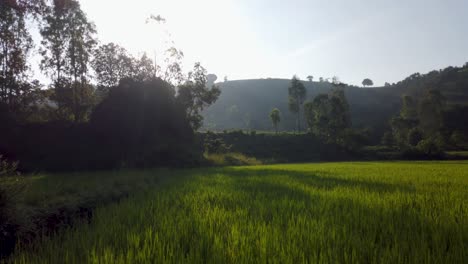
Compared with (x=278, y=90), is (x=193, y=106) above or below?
below

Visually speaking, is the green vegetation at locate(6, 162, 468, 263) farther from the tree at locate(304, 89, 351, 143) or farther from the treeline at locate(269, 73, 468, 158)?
the tree at locate(304, 89, 351, 143)

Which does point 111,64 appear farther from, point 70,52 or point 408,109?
point 408,109

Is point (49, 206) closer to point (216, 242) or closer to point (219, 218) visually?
point (219, 218)

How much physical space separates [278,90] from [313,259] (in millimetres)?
160682

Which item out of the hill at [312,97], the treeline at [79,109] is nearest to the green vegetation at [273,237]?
the treeline at [79,109]

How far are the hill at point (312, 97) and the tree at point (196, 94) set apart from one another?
222 ft

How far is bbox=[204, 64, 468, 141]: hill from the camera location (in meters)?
101

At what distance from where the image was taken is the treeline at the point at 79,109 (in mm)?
15852

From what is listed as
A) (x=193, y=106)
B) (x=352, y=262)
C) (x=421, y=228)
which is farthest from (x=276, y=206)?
(x=193, y=106)

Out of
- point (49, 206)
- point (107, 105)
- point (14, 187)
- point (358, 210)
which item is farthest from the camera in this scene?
point (107, 105)

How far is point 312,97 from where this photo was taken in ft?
458

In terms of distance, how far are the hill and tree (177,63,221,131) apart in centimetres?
6771

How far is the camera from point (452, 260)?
2.12 metres

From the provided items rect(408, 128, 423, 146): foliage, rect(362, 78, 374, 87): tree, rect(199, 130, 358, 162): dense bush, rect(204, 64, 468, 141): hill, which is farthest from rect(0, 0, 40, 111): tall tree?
rect(362, 78, 374, 87): tree
